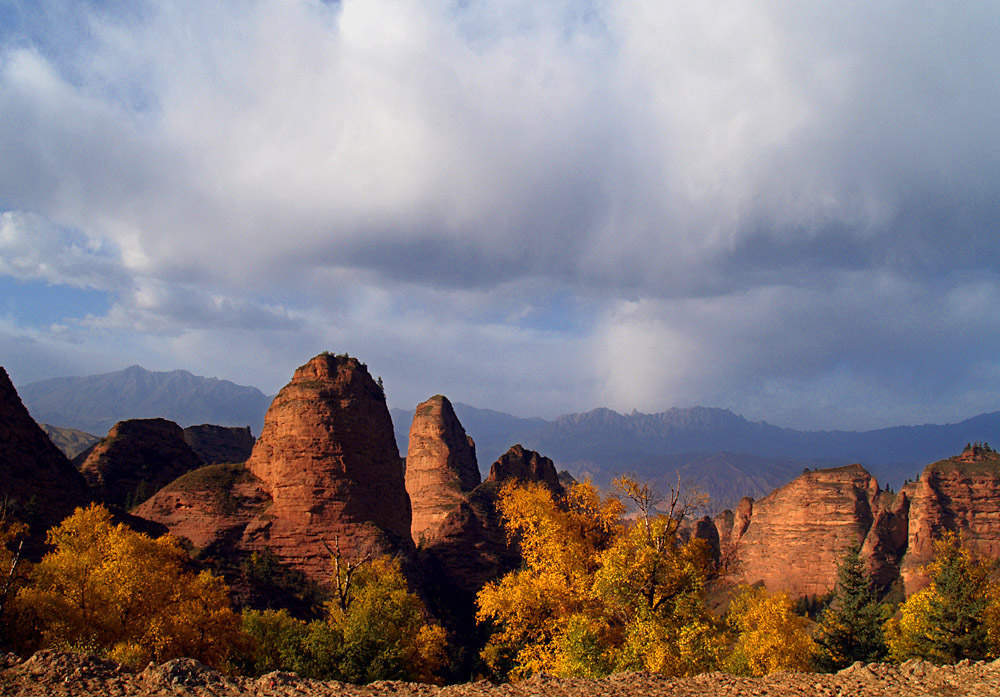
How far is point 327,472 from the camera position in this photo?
63125 millimetres

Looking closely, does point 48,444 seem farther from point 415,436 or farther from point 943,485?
point 943,485

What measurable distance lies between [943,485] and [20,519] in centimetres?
12824

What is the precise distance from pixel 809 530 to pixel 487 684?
11325cm

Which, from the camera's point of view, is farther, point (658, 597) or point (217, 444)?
point (217, 444)

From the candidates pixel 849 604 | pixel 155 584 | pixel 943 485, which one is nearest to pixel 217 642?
pixel 155 584

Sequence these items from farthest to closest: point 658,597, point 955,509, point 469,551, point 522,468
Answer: point 522,468, point 955,509, point 469,551, point 658,597

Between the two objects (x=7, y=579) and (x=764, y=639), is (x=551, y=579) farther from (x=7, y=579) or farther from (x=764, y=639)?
(x=7, y=579)

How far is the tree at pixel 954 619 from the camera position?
32312mm

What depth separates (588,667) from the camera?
17.6m

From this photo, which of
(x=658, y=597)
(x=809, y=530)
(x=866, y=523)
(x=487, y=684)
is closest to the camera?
(x=487, y=684)

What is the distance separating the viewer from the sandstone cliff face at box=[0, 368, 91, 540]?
1844 inches

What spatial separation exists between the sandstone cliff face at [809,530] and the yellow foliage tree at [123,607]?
103608 millimetres

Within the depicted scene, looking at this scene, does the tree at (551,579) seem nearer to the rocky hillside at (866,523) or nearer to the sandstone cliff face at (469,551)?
the sandstone cliff face at (469,551)

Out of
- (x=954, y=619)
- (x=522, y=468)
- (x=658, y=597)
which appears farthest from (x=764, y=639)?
(x=522, y=468)
